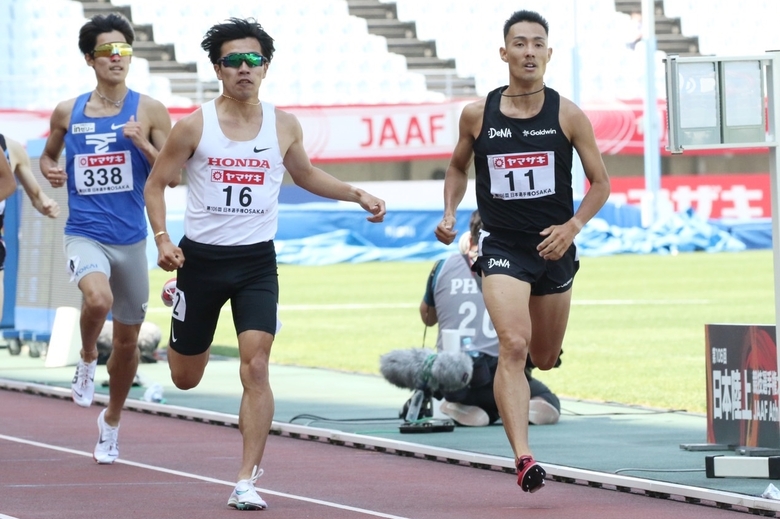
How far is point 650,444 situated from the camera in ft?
28.4

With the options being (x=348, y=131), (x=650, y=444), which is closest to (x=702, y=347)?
(x=650, y=444)

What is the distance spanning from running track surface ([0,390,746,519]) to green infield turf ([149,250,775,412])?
3.44 metres

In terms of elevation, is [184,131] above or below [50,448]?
above

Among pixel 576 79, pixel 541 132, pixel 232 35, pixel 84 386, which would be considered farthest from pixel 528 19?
pixel 576 79

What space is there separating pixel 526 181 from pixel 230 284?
1.43m

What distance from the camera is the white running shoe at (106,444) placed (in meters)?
8.05

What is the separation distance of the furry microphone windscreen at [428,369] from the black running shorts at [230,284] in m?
2.67

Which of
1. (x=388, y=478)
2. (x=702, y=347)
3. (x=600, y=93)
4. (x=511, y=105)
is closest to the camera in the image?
(x=511, y=105)

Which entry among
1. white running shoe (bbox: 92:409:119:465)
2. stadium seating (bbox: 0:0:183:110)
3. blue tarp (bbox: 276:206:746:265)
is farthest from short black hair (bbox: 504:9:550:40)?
stadium seating (bbox: 0:0:183:110)

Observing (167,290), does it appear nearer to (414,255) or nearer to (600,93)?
(414,255)

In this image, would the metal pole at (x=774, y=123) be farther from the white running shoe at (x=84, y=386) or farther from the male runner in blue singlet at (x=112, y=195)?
the white running shoe at (x=84, y=386)

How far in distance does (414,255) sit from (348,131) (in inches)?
180

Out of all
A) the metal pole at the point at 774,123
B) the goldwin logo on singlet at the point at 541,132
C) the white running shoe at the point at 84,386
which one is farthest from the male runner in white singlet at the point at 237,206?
the metal pole at the point at 774,123

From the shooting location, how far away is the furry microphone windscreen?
9188 millimetres
